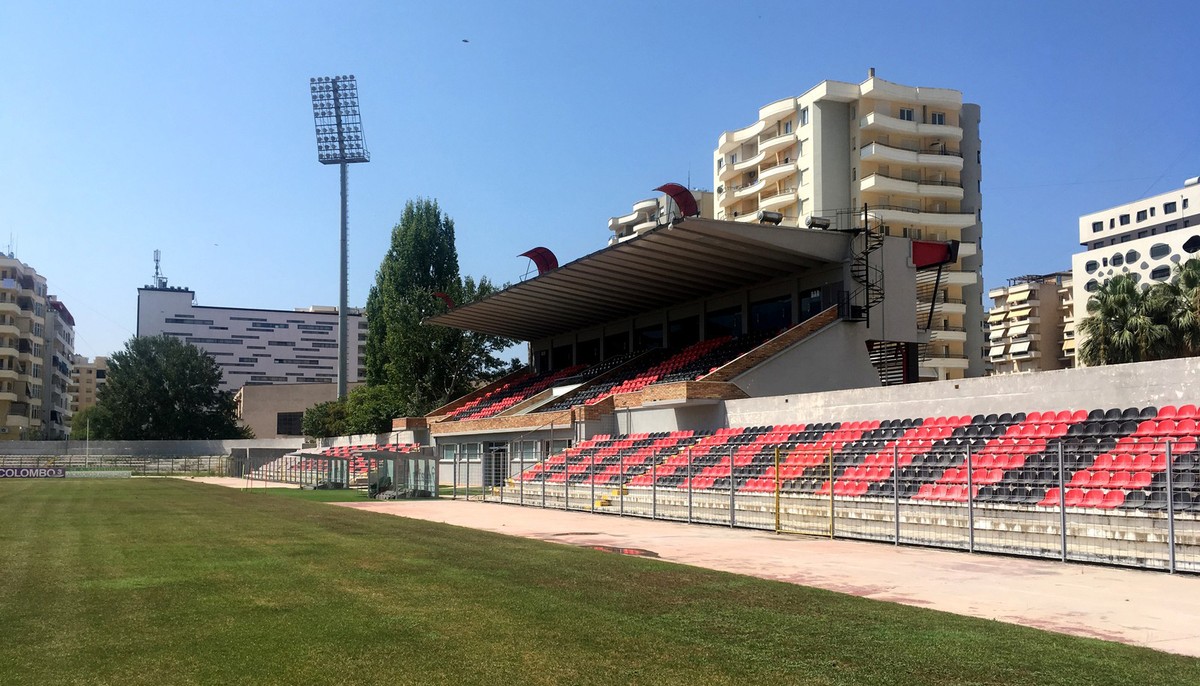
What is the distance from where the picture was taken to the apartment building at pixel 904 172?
242ft

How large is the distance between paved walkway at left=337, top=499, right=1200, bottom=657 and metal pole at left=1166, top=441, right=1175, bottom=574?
10.1 inches

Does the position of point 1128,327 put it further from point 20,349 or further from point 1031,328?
point 20,349

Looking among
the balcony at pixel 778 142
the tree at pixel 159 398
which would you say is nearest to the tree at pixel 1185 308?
the balcony at pixel 778 142

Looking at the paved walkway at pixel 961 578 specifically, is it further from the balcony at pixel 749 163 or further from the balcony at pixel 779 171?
the balcony at pixel 749 163

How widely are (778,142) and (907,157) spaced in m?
10.2

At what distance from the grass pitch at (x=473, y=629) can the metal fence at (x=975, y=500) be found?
6022 mm

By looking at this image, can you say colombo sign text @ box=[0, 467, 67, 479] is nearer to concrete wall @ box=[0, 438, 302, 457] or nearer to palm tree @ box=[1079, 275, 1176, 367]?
concrete wall @ box=[0, 438, 302, 457]

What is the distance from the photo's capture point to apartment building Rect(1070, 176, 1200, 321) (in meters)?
90.5

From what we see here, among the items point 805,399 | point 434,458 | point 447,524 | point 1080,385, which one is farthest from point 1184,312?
point 447,524

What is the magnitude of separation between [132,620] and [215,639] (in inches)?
58.0

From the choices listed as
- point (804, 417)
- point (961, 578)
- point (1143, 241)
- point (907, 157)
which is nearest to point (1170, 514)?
point (961, 578)

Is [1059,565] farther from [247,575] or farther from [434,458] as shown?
[434,458]

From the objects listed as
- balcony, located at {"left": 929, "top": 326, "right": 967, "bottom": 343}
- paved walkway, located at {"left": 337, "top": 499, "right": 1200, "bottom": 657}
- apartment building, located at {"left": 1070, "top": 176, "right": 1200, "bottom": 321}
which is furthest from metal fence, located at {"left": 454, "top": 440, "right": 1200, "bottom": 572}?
apartment building, located at {"left": 1070, "top": 176, "right": 1200, "bottom": 321}

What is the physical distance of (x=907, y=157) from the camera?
73688 mm
